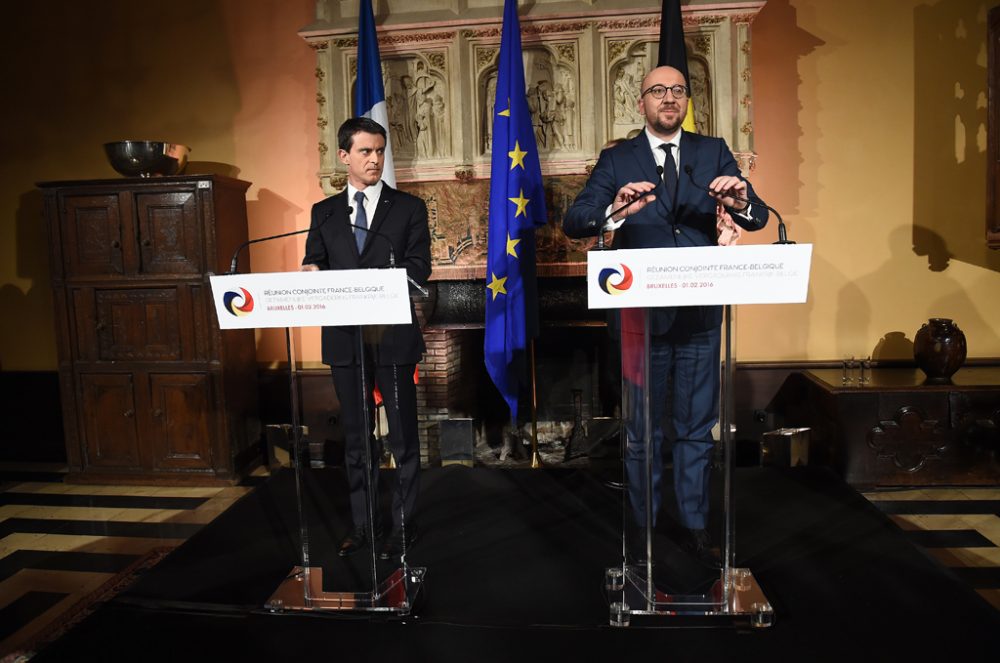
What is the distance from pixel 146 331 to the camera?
3924 mm

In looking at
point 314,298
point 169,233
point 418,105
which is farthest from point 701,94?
point 169,233

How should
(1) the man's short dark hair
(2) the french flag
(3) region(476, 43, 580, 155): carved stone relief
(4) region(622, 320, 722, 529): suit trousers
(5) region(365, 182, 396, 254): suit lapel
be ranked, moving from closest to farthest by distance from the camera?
(4) region(622, 320, 722, 529): suit trousers, (1) the man's short dark hair, (5) region(365, 182, 396, 254): suit lapel, (2) the french flag, (3) region(476, 43, 580, 155): carved stone relief

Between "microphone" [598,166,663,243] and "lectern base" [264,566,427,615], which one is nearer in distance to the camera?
"microphone" [598,166,663,243]

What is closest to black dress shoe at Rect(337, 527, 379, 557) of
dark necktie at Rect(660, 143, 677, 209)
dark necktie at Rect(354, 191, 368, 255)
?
dark necktie at Rect(354, 191, 368, 255)

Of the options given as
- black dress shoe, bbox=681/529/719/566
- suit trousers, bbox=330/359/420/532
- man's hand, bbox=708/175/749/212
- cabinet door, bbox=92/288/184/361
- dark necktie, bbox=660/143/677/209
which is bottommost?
black dress shoe, bbox=681/529/719/566

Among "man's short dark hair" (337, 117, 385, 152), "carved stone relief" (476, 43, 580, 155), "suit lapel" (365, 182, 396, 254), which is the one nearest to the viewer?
"man's short dark hair" (337, 117, 385, 152)

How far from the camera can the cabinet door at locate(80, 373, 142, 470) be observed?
156 inches

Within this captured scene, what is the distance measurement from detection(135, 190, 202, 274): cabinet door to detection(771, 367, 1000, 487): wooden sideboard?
11.6ft

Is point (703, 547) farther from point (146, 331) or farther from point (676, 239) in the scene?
point (146, 331)

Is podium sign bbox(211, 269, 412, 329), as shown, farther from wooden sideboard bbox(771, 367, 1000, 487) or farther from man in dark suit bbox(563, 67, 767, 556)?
wooden sideboard bbox(771, 367, 1000, 487)

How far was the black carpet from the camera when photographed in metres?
1.81

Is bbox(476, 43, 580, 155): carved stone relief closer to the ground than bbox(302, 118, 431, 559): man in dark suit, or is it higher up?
higher up

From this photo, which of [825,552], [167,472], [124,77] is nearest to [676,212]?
[825,552]

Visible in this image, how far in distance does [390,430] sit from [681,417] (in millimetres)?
982
